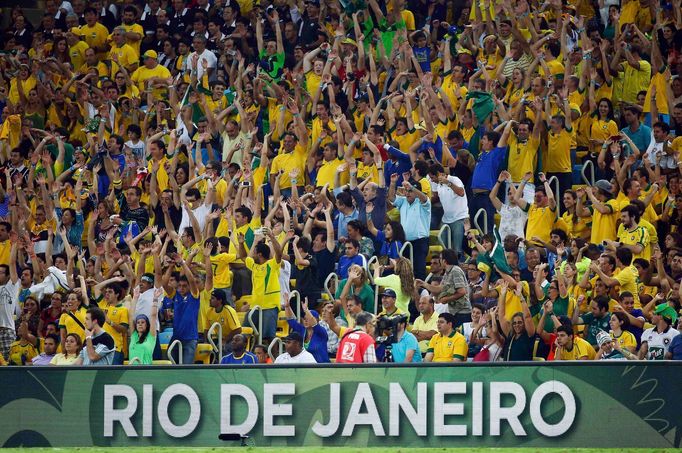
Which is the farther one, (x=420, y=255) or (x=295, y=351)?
(x=420, y=255)

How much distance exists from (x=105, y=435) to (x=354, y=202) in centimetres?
579

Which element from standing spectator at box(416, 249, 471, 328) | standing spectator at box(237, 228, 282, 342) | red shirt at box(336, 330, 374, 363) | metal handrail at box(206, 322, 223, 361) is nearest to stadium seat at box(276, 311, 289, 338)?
standing spectator at box(237, 228, 282, 342)

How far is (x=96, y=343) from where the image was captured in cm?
1606

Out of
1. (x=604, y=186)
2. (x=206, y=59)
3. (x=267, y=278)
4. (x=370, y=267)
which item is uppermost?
(x=206, y=59)

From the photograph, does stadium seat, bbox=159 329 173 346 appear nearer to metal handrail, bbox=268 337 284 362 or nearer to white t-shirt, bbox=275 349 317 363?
metal handrail, bbox=268 337 284 362

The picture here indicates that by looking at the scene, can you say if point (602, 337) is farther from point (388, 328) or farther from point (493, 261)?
point (388, 328)

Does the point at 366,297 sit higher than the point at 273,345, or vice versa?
the point at 366,297

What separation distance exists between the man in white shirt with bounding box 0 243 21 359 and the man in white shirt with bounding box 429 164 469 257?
18.8 feet

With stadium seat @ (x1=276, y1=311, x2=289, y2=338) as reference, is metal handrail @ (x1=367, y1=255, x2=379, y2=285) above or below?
above

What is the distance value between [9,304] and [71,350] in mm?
2499

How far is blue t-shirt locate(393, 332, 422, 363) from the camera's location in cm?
1506

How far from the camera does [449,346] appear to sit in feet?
49.9

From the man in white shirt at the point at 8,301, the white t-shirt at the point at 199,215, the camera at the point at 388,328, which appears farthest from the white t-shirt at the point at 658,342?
the man in white shirt at the point at 8,301

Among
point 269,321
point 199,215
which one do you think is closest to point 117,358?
point 269,321
